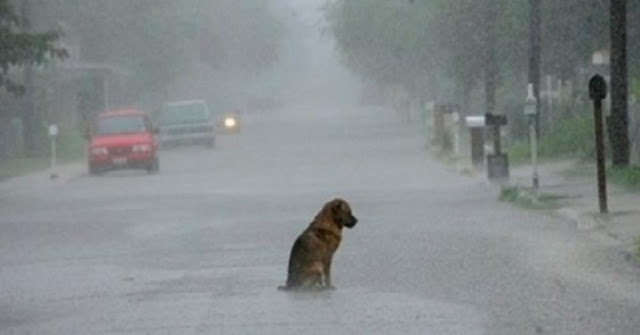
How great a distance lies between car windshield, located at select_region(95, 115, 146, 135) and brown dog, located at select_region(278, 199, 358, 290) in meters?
37.1

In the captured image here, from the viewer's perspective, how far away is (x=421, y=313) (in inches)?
611

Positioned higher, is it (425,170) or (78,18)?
(78,18)

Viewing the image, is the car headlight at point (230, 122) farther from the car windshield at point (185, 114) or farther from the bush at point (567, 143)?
the bush at point (567, 143)

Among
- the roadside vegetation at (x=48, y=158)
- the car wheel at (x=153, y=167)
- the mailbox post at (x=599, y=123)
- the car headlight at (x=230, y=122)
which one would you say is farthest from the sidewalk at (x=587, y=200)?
the car headlight at (x=230, y=122)

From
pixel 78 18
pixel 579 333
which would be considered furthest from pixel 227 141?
pixel 579 333

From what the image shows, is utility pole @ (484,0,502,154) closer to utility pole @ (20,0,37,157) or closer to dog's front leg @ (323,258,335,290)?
utility pole @ (20,0,37,157)

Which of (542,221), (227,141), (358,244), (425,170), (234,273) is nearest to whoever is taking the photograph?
(234,273)

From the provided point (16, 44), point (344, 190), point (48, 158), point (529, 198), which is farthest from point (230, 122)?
point (529, 198)

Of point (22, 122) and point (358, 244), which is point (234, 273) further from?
point (22, 122)

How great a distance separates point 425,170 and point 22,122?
2287 cm

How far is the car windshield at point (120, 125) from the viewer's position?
54156 mm

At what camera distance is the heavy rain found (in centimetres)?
1644

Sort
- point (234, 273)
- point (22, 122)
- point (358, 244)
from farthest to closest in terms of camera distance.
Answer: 1. point (22, 122)
2. point (358, 244)
3. point (234, 273)

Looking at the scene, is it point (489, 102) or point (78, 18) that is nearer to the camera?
point (489, 102)
